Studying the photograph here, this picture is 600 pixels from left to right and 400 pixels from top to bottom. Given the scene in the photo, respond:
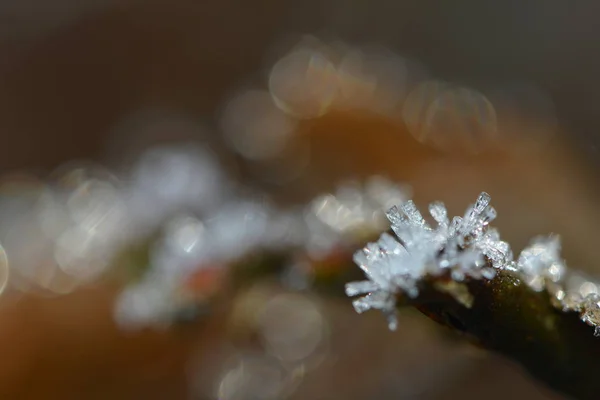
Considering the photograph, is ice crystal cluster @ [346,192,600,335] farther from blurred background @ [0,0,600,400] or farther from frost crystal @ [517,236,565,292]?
blurred background @ [0,0,600,400]

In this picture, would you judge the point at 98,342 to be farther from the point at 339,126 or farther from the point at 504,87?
the point at 504,87

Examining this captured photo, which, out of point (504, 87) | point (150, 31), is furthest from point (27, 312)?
point (150, 31)

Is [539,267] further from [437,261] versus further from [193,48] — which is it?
[193,48]

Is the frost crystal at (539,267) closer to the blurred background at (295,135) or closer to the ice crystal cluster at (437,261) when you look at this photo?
the ice crystal cluster at (437,261)

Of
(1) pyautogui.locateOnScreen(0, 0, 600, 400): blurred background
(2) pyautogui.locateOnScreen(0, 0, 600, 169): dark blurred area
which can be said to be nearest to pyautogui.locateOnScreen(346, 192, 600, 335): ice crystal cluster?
(1) pyautogui.locateOnScreen(0, 0, 600, 400): blurred background

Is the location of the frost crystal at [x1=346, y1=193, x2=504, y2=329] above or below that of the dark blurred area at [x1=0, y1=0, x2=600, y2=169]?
above

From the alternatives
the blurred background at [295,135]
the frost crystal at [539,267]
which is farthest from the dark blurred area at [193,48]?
the frost crystal at [539,267]
